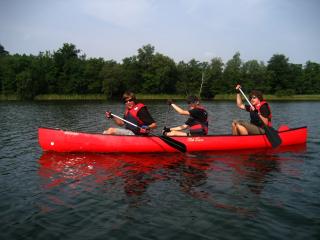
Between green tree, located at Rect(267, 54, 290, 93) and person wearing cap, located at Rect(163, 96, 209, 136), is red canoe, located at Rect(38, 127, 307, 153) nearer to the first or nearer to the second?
person wearing cap, located at Rect(163, 96, 209, 136)

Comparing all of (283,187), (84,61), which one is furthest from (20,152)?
(84,61)

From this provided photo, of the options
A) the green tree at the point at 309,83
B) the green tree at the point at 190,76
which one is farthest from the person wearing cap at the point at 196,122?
the green tree at the point at 309,83

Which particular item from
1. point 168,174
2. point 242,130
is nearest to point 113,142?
point 168,174

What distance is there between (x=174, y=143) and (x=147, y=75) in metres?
64.3

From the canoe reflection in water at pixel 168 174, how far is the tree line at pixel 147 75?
185ft

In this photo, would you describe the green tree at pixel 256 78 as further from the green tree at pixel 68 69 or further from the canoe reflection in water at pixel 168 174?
the canoe reflection in water at pixel 168 174

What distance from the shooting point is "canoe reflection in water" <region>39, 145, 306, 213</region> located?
6957 mm

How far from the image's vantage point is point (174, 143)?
10.8 meters

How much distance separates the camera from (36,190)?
7137mm

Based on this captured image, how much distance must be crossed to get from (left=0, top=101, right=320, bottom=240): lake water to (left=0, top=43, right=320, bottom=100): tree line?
57.0 m

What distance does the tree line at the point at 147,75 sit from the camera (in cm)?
6862

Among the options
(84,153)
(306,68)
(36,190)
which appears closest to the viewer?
(36,190)

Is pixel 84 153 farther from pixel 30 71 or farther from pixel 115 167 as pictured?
pixel 30 71

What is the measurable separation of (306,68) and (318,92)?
1070cm
